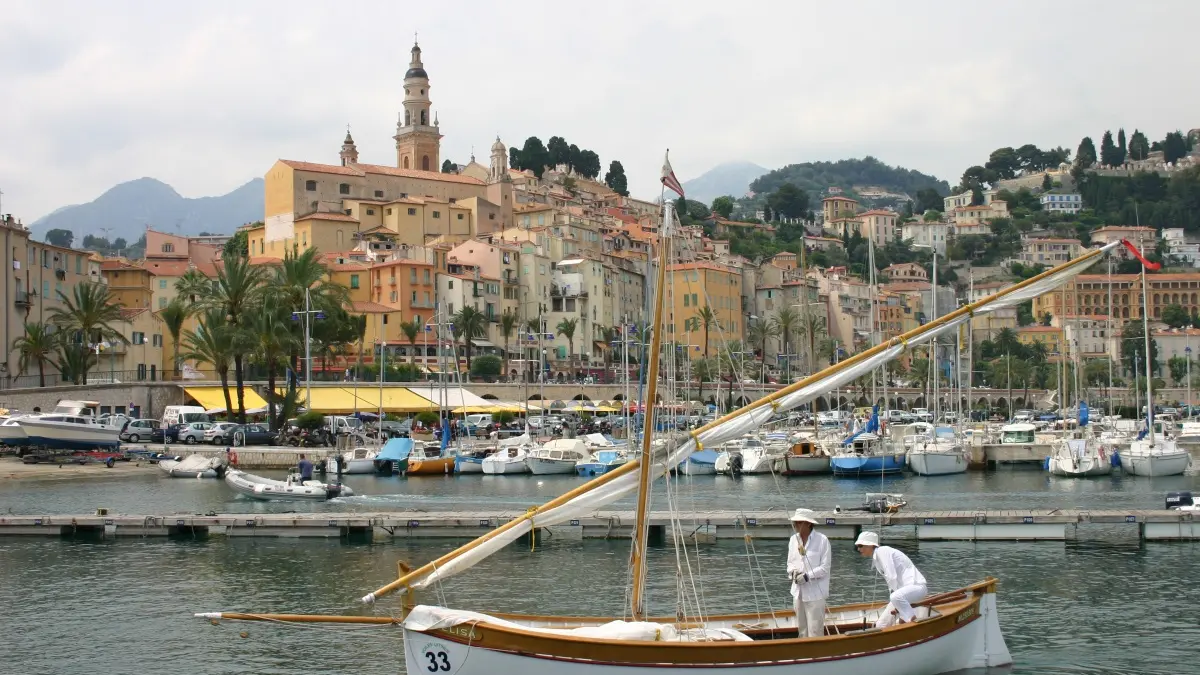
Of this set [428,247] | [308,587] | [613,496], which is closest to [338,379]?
[428,247]

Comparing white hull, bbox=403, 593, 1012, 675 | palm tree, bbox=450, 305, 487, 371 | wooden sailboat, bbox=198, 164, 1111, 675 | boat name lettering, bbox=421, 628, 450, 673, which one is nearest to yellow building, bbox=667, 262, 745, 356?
palm tree, bbox=450, 305, 487, 371

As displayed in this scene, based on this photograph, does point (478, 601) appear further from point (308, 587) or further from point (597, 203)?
point (597, 203)

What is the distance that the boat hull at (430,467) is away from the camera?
6550cm

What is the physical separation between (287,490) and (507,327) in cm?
6874

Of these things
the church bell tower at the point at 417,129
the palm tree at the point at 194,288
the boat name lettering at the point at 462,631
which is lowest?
the boat name lettering at the point at 462,631

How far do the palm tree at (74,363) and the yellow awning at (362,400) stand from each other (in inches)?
487

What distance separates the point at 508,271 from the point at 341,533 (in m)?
92.2

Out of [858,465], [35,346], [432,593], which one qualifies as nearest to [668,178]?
[432,593]

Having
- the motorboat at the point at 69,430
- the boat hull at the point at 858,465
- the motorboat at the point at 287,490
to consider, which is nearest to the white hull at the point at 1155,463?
the boat hull at the point at 858,465

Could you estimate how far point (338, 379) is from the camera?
320 feet

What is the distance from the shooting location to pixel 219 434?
73375mm

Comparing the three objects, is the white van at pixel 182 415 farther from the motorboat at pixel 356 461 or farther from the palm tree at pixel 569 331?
the palm tree at pixel 569 331

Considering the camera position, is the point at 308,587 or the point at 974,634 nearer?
the point at 974,634

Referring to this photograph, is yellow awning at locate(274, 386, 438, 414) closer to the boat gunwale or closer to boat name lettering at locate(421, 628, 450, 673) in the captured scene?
boat name lettering at locate(421, 628, 450, 673)
